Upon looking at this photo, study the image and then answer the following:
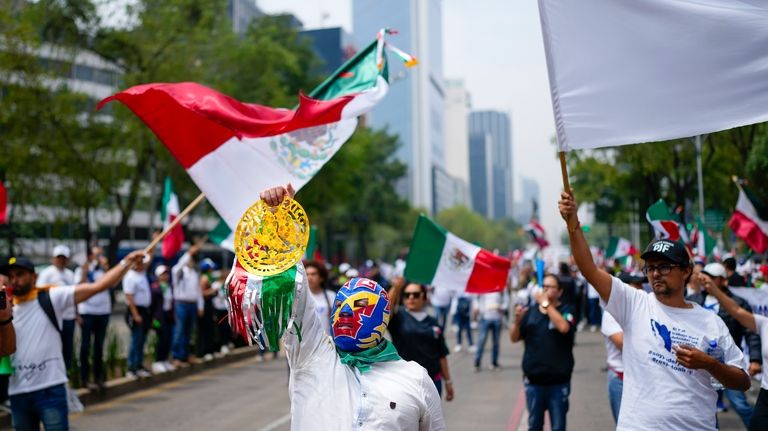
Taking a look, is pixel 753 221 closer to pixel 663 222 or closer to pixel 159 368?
pixel 663 222

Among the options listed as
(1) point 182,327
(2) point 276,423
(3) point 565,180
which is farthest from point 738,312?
(1) point 182,327

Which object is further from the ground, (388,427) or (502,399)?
(388,427)

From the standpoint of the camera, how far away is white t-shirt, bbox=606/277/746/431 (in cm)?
438

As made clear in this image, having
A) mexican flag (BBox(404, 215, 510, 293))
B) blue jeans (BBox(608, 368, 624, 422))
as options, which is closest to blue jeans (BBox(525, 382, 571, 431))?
blue jeans (BBox(608, 368, 624, 422))

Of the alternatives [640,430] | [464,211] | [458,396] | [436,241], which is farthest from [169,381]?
[464,211]

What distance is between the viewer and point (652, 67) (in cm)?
441

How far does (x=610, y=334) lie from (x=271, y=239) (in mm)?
3707

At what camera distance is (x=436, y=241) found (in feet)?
30.7

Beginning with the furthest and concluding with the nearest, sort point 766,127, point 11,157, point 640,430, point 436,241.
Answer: point 11,157
point 766,127
point 436,241
point 640,430

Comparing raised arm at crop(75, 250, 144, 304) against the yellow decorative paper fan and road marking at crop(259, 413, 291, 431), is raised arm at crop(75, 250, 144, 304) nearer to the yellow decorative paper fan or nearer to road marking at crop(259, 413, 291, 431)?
the yellow decorative paper fan

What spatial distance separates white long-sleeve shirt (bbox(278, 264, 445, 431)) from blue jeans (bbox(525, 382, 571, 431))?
3.94m

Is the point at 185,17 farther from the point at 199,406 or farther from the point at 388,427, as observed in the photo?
the point at 388,427

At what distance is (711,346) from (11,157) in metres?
21.2

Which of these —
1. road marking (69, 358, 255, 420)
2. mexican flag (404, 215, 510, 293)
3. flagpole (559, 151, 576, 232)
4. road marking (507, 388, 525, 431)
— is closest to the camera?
flagpole (559, 151, 576, 232)
